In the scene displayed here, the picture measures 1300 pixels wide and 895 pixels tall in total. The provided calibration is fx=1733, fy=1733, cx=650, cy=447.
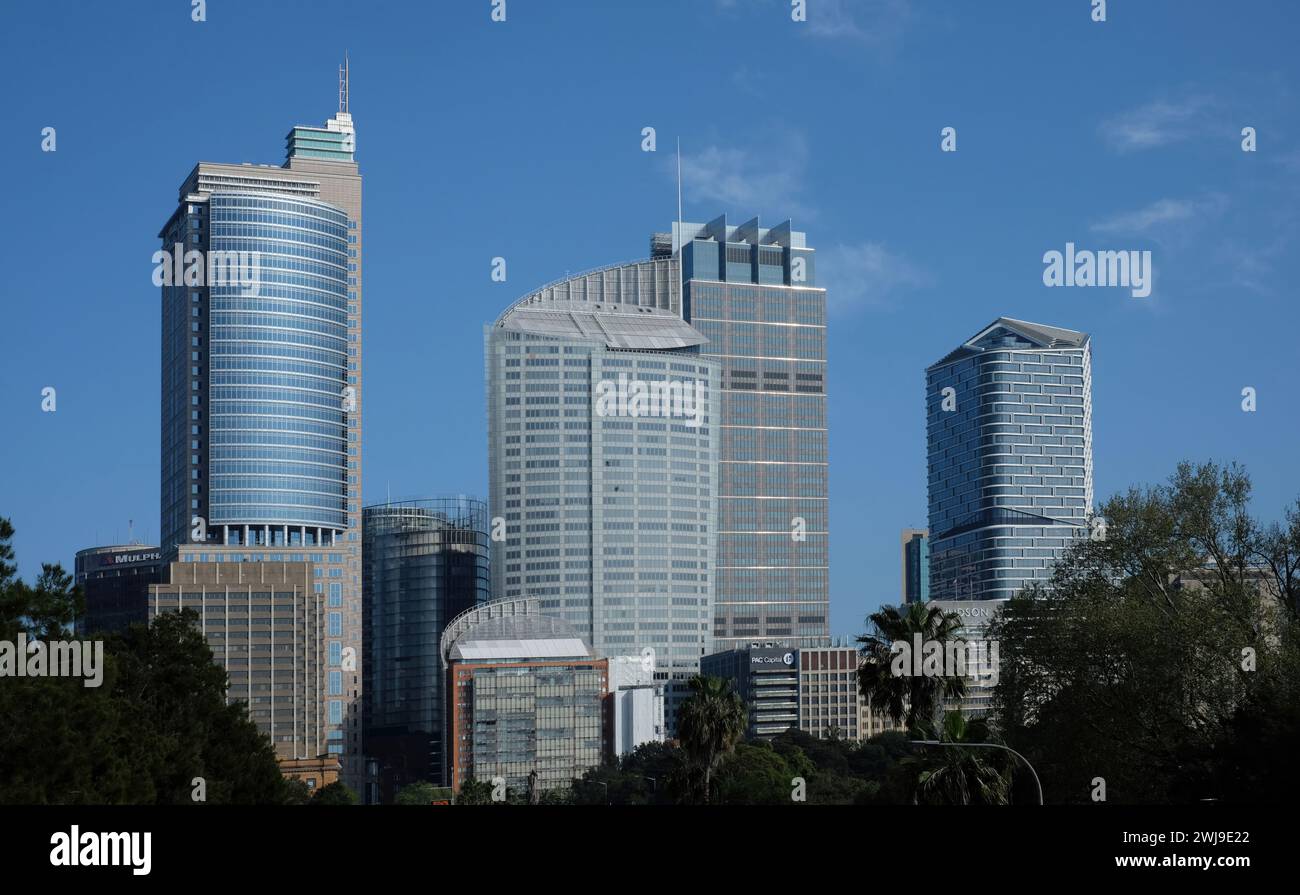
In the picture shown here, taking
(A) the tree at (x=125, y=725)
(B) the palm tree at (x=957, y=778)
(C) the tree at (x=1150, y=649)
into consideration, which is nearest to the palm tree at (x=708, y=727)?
(C) the tree at (x=1150, y=649)

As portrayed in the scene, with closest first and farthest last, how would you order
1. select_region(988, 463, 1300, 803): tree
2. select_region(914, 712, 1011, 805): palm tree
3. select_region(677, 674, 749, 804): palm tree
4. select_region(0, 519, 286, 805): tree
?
select_region(0, 519, 286, 805): tree, select_region(914, 712, 1011, 805): palm tree, select_region(988, 463, 1300, 803): tree, select_region(677, 674, 749, 804): palm tree

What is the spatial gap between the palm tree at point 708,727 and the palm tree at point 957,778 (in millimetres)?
28258

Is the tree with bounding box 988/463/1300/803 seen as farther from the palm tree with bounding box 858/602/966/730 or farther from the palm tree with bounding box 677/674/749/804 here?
the palm tree with bounding box 677/674/749/804

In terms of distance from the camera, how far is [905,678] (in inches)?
2670

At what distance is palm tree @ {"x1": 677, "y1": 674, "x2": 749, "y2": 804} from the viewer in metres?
85.1

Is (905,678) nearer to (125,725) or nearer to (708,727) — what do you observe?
(708,727)

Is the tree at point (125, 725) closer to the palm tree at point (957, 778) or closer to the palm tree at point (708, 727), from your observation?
the palm tree at point (708, 727)

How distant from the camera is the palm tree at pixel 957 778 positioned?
55.3 meters

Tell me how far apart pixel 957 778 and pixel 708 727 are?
1193 inches

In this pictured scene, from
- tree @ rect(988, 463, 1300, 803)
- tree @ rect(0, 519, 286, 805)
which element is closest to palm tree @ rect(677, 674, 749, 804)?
tree @ rect(988, 463, 1300, 803)

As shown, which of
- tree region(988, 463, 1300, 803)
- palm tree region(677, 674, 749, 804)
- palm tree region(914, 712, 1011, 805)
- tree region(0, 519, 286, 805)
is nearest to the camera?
tree region(0, 519, 286, 805)

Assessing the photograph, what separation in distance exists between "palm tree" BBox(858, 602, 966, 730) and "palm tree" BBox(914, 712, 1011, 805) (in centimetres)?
731
